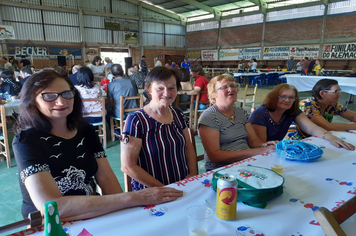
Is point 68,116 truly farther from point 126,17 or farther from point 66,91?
point 126,17

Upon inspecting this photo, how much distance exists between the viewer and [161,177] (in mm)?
1490

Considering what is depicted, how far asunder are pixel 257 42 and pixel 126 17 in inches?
370

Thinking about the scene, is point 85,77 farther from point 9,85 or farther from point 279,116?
point 279,116

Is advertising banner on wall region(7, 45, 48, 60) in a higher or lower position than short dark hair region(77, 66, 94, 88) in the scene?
higher

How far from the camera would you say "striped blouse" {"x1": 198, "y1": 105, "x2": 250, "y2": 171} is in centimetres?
175

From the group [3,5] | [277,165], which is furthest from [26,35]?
[277,165]

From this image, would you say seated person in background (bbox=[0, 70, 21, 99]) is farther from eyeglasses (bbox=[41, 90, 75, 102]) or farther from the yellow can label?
the yellow can label

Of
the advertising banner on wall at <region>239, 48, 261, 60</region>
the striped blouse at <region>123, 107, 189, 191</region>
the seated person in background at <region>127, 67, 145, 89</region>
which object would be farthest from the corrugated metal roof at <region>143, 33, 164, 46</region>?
the striped blouse at <region>123, 107, 189, 191</region>

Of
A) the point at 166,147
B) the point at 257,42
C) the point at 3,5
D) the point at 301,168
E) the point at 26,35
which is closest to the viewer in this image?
the point at 301,168

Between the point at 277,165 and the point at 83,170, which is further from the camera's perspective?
the point at 277,165

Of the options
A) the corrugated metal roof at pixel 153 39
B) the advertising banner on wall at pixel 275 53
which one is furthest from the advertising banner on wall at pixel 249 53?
the corrugated metal roof at pixel 153 39

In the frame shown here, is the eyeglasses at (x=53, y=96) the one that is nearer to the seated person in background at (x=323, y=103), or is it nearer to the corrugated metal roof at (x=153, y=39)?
the seated person in background at (x=323, y=103)

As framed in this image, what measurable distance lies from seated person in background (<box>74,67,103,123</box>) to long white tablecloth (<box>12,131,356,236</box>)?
2662 mm

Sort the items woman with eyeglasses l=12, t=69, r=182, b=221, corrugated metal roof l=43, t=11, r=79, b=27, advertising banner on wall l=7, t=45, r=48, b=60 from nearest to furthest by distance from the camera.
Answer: woman with eyeglasses l=12, t=69, r=182, b=221
advertising banner on wall l=7, t=45, r=48, b=60
corrugated metal roof l=43, t=11, r=79, b=27
